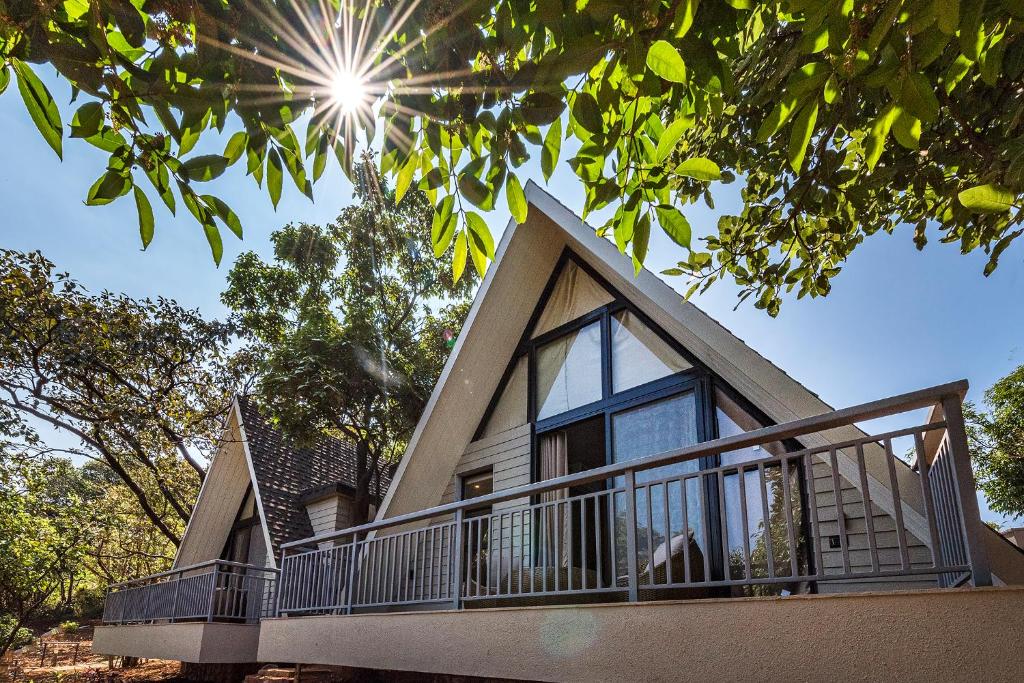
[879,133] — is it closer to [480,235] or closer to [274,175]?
[480,235]

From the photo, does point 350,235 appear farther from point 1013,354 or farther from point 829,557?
point 1013,354

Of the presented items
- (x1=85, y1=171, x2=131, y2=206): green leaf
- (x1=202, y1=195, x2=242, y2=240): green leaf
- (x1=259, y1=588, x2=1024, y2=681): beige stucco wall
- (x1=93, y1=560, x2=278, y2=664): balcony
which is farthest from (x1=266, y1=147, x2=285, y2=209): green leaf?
(x1=93, y1=560, x2=278, y2=664): balcony

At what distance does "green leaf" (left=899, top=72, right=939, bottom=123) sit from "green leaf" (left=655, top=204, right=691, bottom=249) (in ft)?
2.06

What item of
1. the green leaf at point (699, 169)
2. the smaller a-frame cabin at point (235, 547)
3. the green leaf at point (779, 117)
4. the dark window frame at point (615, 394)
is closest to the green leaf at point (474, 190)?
the green leaf at point (699, 169)

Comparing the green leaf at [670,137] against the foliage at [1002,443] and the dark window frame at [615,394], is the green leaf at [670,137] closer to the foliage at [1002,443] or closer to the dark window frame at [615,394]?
the dark window frame at [615,394]

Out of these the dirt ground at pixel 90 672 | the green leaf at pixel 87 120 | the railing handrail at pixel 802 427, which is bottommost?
the dirt ground at pixel 90 672

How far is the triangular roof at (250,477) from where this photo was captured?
12.5 meters

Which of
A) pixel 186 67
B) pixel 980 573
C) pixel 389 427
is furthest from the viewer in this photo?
pixel 389 427

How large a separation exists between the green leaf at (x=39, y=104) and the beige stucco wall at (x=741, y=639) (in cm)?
347

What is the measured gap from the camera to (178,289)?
16.2 m

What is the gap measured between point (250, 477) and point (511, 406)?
7.65m

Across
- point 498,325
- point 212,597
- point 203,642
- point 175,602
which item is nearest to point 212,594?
point 212,597

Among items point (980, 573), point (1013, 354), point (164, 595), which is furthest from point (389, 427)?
point (1013, 354)

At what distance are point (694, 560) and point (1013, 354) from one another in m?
19.4
